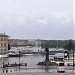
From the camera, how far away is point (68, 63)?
99.9ft

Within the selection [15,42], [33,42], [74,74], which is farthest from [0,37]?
[33,42]

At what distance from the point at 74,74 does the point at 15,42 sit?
369 feet

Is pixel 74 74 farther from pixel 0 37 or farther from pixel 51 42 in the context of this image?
pixel 51 42

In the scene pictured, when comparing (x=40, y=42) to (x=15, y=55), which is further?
(x=40, y=42)

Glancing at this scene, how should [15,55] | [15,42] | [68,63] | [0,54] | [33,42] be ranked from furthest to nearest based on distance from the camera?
[33,42] → [15,42] → [15,55] → [0,54] → [68,63]

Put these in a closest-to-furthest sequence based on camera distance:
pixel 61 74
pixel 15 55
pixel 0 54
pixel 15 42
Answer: pixel 61 74, pixel 0 54, pixel 15 55, pixel 15 42

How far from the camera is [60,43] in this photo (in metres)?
113

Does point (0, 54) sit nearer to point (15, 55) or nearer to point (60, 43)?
point (15, 55)

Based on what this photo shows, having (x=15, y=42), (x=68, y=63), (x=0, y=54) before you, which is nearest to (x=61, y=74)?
→ (x=68, y=63)

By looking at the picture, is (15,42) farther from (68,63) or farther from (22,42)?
(68,63)

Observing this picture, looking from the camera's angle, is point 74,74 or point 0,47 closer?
point 74,74

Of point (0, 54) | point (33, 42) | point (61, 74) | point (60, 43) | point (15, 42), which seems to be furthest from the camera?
point (33, 42)


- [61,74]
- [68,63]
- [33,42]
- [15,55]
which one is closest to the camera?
[61,74]

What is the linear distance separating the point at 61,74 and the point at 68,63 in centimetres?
1456
